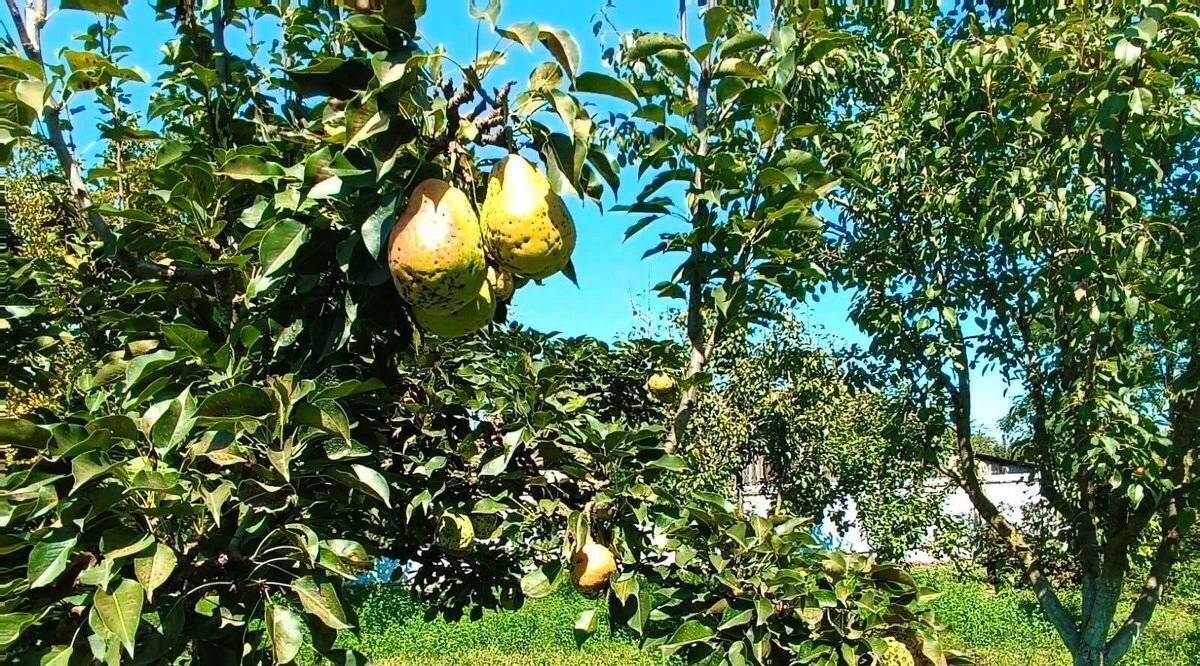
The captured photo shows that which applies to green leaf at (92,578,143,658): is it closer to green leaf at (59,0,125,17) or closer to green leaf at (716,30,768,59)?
green leaf at (59,0,125,17)

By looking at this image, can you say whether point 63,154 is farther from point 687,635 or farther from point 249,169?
point 687,635

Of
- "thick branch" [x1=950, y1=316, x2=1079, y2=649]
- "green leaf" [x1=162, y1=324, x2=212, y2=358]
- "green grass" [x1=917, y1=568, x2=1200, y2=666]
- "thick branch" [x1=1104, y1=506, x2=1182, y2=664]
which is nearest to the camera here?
"green leaf" [x1=162, y1=324, x2=212, y2=358]

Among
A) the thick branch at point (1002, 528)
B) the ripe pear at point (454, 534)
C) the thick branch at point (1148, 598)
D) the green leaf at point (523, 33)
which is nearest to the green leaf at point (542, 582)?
the ripe pear at point (454, 534)

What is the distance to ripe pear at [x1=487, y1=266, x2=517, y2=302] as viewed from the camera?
127cm

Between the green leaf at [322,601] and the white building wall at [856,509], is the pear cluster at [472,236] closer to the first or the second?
the green leaf at [322,601]

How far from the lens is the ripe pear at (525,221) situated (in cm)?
113

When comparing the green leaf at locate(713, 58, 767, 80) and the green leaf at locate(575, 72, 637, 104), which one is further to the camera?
the green leaf at locate(713, 58, 767, 80)

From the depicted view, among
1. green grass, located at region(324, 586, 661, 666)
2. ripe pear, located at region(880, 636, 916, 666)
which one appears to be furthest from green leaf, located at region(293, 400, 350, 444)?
green grass, located at region(324, 586, 661, 666)

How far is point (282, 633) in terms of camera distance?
4.15 ft

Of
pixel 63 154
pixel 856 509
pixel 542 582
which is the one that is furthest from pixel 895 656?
pixel 856 509

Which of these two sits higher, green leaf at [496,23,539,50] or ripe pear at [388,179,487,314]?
green leaf at [496,23,539,50]

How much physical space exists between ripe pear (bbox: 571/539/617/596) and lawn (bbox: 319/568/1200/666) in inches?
255

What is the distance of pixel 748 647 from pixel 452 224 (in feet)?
3.59

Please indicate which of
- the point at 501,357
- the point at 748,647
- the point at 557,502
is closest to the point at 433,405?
the point at 557,502
